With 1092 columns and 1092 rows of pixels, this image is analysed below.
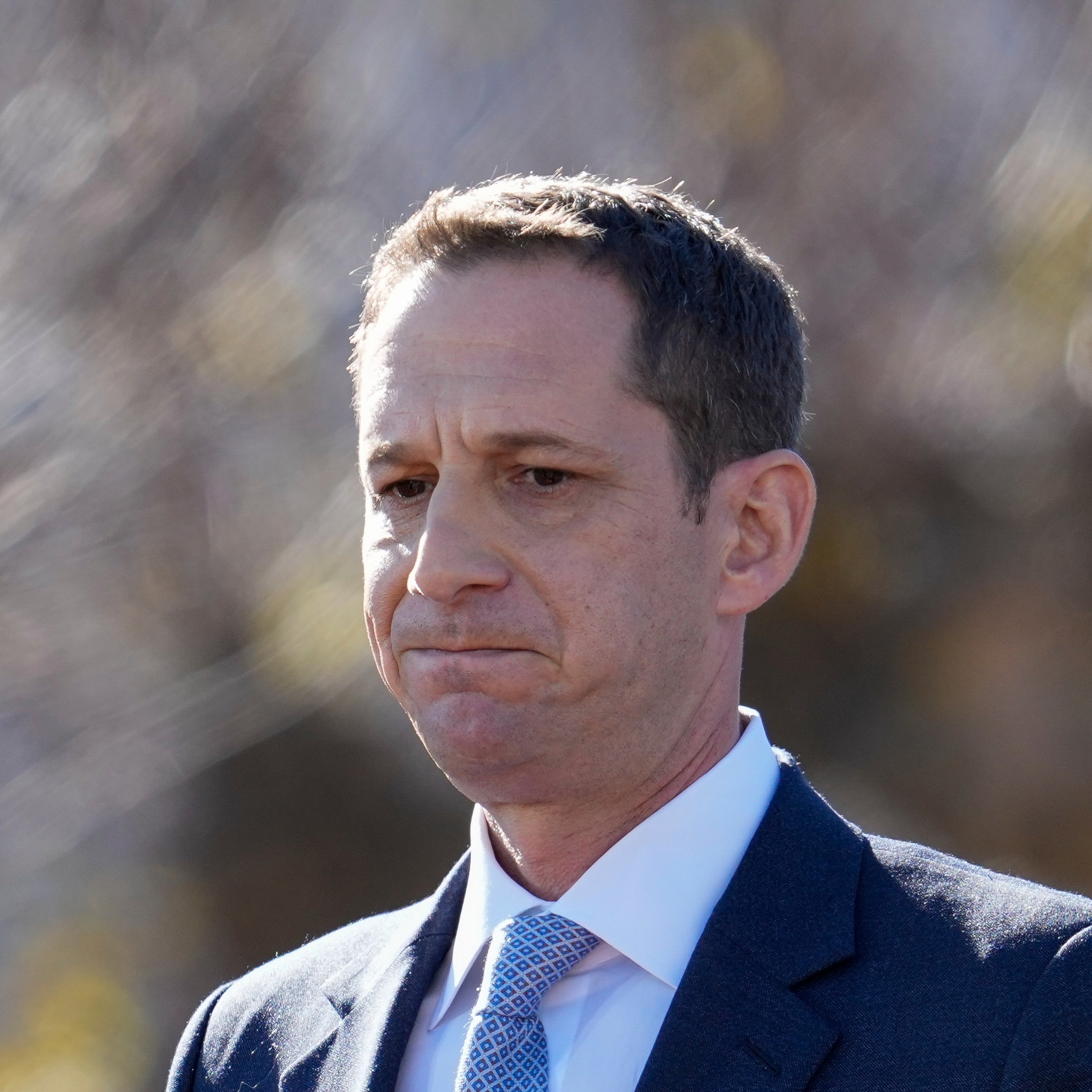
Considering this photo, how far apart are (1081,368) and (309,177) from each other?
258 cm

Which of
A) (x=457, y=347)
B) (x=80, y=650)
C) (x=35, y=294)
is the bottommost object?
(x=80, y=650)

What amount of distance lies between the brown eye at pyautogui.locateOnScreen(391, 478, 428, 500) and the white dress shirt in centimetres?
54

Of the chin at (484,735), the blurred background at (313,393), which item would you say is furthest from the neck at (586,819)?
the blurred background at (313,393)

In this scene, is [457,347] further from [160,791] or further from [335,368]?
[160,791]

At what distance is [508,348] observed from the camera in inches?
65.6

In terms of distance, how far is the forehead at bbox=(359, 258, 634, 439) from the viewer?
5.38 ft

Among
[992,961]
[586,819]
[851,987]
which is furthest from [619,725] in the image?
[992,961]

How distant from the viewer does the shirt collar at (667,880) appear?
5.31 feet

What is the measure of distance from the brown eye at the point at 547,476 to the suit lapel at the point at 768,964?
53 centimetres

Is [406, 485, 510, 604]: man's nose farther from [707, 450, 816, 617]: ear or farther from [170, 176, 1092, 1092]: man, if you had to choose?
[707, 450, 816, 617]: ear

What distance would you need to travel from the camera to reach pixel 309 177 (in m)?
4.35

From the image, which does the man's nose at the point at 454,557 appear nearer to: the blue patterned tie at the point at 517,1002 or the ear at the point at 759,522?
the ear at the point at 759,522

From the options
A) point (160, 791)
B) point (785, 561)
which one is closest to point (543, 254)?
point (785, 561)

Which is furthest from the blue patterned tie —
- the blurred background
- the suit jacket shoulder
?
the blurred background
